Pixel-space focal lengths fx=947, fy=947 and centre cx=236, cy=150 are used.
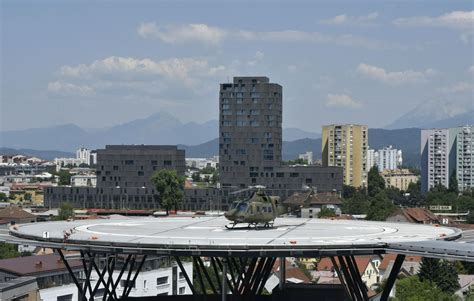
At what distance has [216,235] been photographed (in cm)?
5762

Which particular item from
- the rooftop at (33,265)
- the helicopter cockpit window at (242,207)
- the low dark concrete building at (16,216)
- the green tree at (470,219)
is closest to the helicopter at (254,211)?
the helicopter cockpit window at (242,207)

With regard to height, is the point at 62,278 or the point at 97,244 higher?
the point at 97,244

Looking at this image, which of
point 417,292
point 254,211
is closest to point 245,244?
point 254,211

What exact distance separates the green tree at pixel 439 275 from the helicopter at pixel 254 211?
50.9 m

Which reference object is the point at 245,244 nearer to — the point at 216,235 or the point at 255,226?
the point at 216,235

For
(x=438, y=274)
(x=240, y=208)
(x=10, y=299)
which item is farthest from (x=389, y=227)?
(x=438, y=274)

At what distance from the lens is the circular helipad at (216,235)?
1994 inches

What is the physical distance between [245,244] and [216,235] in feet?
23.6

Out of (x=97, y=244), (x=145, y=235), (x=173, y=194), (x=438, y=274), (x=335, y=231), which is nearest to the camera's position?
(x=97, y=244)

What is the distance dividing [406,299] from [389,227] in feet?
105

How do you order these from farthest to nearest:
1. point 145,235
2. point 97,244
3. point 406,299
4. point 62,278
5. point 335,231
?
point 406,299 → point 62,278 → point 335,231 → point 145,235 → point 97,244

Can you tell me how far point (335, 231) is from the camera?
207 ft

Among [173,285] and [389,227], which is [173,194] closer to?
[173,285]

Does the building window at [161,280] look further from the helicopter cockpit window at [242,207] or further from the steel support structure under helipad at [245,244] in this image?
the helicopter cockpit window at [242,207]
